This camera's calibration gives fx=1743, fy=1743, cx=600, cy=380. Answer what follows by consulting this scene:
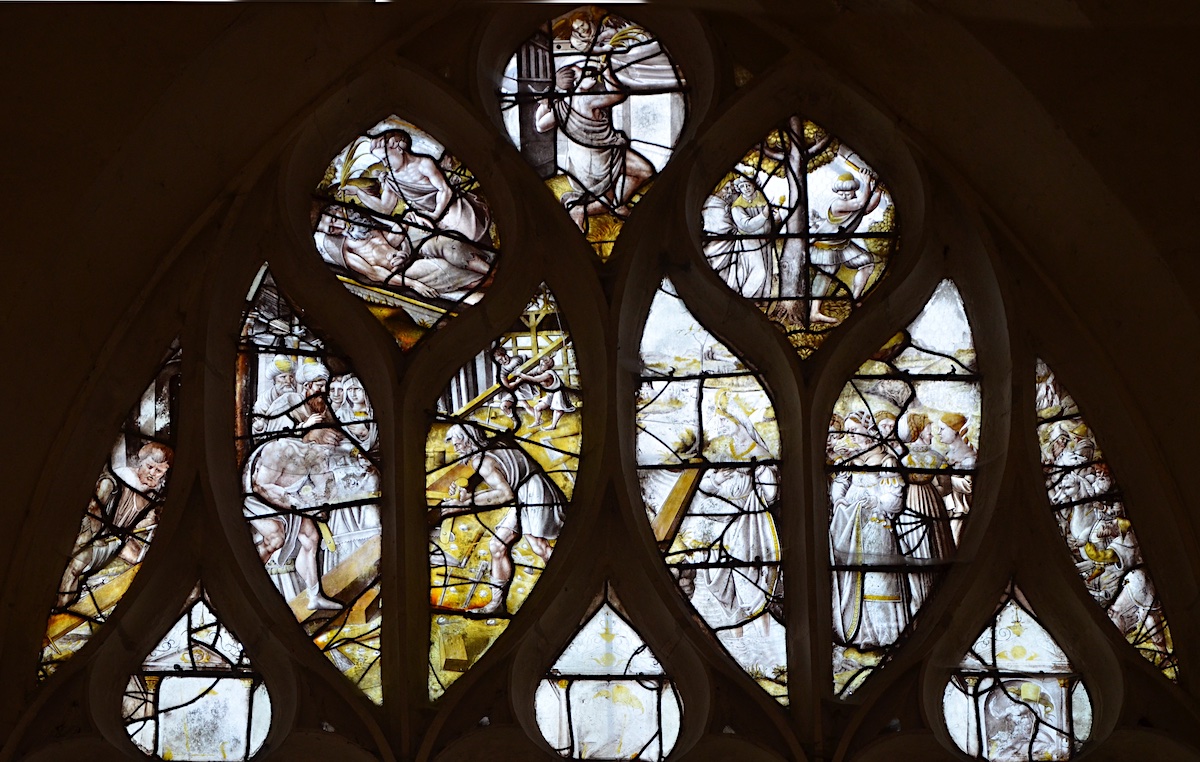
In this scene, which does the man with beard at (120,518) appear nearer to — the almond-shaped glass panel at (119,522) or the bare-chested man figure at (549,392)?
the almond-shaped glass panel at (119,522)

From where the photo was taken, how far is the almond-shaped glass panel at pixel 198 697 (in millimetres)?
5273

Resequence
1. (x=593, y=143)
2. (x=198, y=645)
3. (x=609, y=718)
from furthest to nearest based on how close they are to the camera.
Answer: (x=593, y=143) < (x=198, y=645) < (x=609, y=718)

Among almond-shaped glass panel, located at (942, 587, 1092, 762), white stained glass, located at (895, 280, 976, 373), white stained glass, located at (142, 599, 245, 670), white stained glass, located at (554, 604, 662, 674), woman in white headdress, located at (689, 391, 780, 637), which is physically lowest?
almond-shaped glass panel, located at (942, 587, 1092, 762)

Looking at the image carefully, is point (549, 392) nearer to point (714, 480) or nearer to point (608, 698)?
point (714, 480)

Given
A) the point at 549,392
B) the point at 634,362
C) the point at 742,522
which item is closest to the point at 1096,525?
the point at 742,522

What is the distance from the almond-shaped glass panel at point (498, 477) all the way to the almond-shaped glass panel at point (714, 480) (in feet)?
0.91

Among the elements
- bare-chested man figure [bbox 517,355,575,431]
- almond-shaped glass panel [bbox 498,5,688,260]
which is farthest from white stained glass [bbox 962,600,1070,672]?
almond-shaped glass panel [bbox 498,5,688,260]

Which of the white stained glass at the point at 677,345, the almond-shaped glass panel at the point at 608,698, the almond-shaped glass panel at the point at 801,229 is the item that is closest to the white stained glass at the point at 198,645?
the almond-shaped glass panel at the point at 608,698

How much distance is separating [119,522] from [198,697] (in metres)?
0.64

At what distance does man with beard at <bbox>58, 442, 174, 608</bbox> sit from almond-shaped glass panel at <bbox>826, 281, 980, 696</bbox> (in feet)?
7.11

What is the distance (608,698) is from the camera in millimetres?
5309

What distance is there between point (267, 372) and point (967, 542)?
7.64ft

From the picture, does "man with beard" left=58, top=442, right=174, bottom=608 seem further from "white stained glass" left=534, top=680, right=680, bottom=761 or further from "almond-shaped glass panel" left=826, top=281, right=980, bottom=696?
"almond-shaped glass panel" left=826, top=281, right=980, bottom=696

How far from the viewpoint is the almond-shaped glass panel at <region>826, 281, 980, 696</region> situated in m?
5.45
